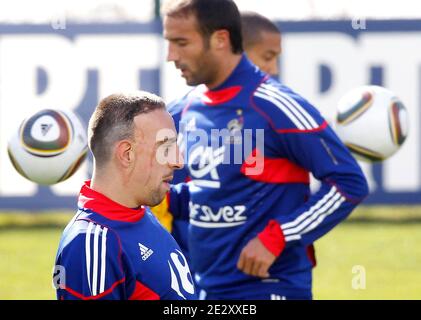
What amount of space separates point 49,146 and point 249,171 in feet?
3.22

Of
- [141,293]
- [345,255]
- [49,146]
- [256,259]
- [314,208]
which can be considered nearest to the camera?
[141,293]

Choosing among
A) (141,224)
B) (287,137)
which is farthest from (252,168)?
(141,224)

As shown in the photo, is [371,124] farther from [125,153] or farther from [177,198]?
[125,153]

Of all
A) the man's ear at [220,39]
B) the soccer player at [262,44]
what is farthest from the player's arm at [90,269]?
the soccer player at [262,44]

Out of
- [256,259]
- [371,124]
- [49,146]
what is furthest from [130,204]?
[371,124]

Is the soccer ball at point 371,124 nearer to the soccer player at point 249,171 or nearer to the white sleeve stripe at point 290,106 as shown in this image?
the soccer player at point 249,171

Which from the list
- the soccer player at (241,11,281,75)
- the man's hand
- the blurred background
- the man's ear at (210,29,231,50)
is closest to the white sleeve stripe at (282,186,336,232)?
the man's hand

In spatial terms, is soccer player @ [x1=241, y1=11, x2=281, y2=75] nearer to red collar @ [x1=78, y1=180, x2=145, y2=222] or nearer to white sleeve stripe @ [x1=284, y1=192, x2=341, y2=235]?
white sleeve stripe @ [x1=284, y1=192, x2=341, y2=235]

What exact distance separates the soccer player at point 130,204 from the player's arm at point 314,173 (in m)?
1.01

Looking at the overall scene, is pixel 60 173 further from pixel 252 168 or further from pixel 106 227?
pixel 106 227

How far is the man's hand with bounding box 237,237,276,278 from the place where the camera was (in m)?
4.41

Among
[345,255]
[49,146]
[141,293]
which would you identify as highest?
[49,146]

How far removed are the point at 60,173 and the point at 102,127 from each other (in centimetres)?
147

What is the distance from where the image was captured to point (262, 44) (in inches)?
214
